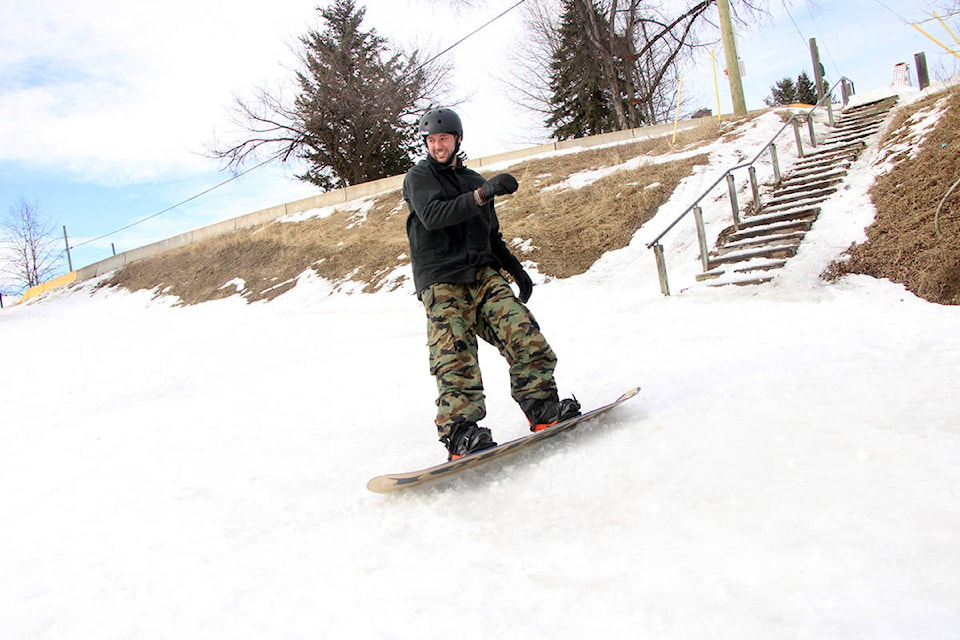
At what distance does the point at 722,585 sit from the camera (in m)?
1.76

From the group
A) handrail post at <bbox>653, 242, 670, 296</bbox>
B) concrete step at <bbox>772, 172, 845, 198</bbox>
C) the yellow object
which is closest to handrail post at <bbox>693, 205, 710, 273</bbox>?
handrail post at <bbox>653, 242, 670, 296</bbox>

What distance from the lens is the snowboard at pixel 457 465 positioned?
2672mm

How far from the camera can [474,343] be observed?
3354 mm

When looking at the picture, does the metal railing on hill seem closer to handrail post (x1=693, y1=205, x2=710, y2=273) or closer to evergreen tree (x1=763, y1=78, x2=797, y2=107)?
handrail post (x1=693, y1=205, x2=710, y2=273)

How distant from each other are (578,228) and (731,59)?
8.17 meters

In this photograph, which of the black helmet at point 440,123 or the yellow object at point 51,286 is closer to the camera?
the black helmet at point 440,123

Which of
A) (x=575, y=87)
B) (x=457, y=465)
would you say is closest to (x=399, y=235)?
(x=457, y=465)

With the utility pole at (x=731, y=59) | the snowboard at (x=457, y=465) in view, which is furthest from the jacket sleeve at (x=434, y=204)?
the utility pole at (x=731, y=59)

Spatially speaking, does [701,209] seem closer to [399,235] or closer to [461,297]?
[461,297]

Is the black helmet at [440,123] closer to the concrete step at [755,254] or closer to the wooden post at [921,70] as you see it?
the concrete step at [755,254]

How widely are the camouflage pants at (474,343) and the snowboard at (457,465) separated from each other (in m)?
0.23

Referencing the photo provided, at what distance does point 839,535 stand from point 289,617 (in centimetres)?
171

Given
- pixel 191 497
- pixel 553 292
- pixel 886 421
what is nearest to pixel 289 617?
pixel 191 497

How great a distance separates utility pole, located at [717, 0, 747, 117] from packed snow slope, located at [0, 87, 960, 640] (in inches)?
493
